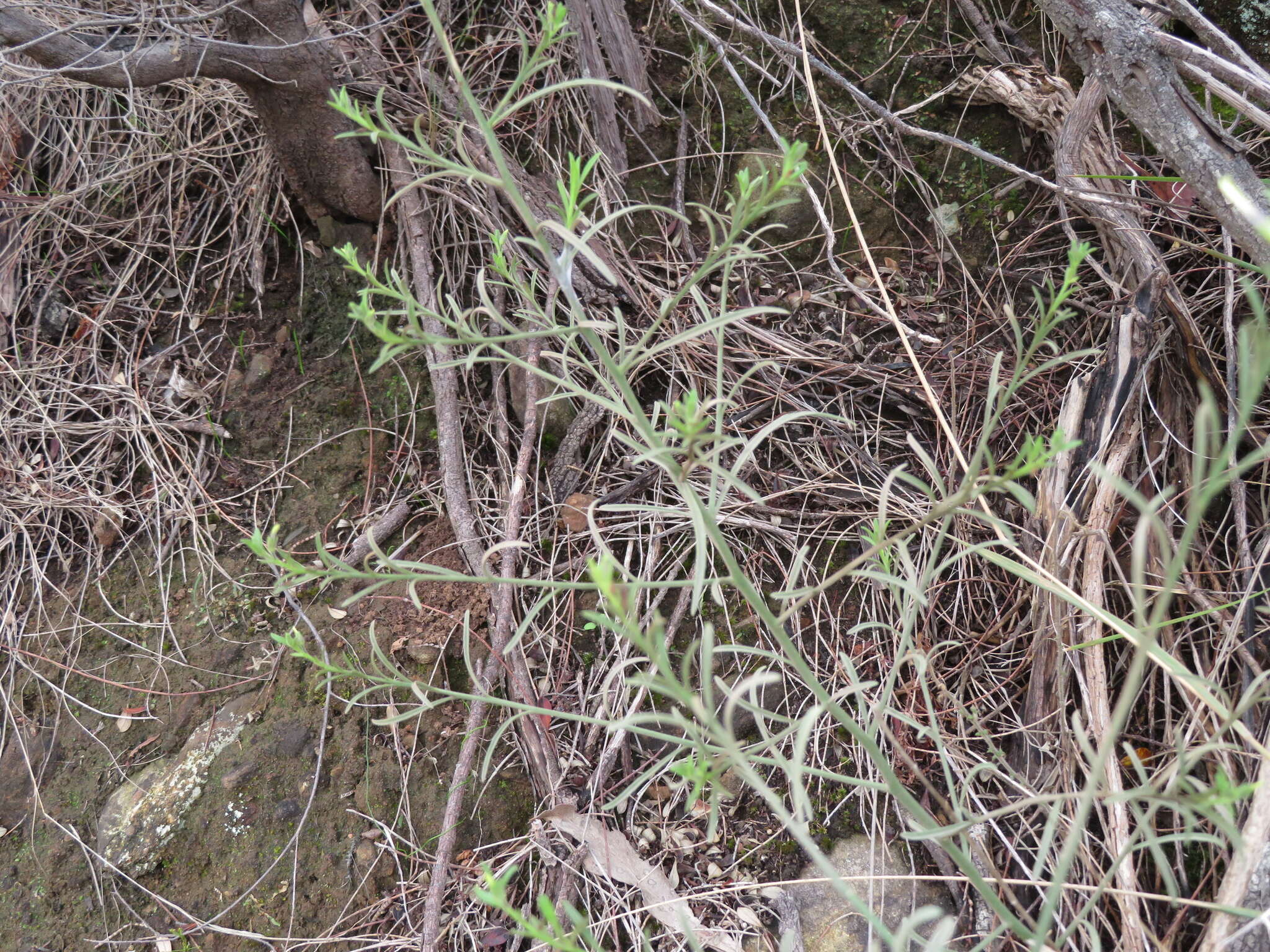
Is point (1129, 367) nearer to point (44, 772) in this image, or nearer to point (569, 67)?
point (569, 67)

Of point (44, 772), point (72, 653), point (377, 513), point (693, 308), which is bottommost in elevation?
point (44, 772)

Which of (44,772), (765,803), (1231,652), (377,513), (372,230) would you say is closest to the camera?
(1231,652)

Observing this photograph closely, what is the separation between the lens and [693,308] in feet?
6.91

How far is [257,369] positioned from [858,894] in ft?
→ 6.85

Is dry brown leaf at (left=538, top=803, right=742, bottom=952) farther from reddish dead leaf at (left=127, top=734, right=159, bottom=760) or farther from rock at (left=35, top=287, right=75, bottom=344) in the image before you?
rock at (left=35, top=287, right=75, bottom=344)

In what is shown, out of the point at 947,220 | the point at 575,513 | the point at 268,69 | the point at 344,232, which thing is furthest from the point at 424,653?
the point at 947,220

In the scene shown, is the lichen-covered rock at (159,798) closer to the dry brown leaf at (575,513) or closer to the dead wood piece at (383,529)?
the dead wood piece at (383,529)

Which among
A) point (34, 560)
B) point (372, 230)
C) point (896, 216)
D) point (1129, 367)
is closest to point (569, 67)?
point (372, 230)

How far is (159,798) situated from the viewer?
1901 mm

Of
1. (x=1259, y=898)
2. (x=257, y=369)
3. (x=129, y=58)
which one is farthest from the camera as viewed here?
(x=257, y=369)

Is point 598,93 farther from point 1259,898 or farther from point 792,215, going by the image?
point 1259,898

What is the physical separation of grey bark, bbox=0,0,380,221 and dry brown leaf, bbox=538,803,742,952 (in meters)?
1.77

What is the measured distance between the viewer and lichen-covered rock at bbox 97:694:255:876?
72.8 inches

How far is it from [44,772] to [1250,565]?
2750 millimetres
